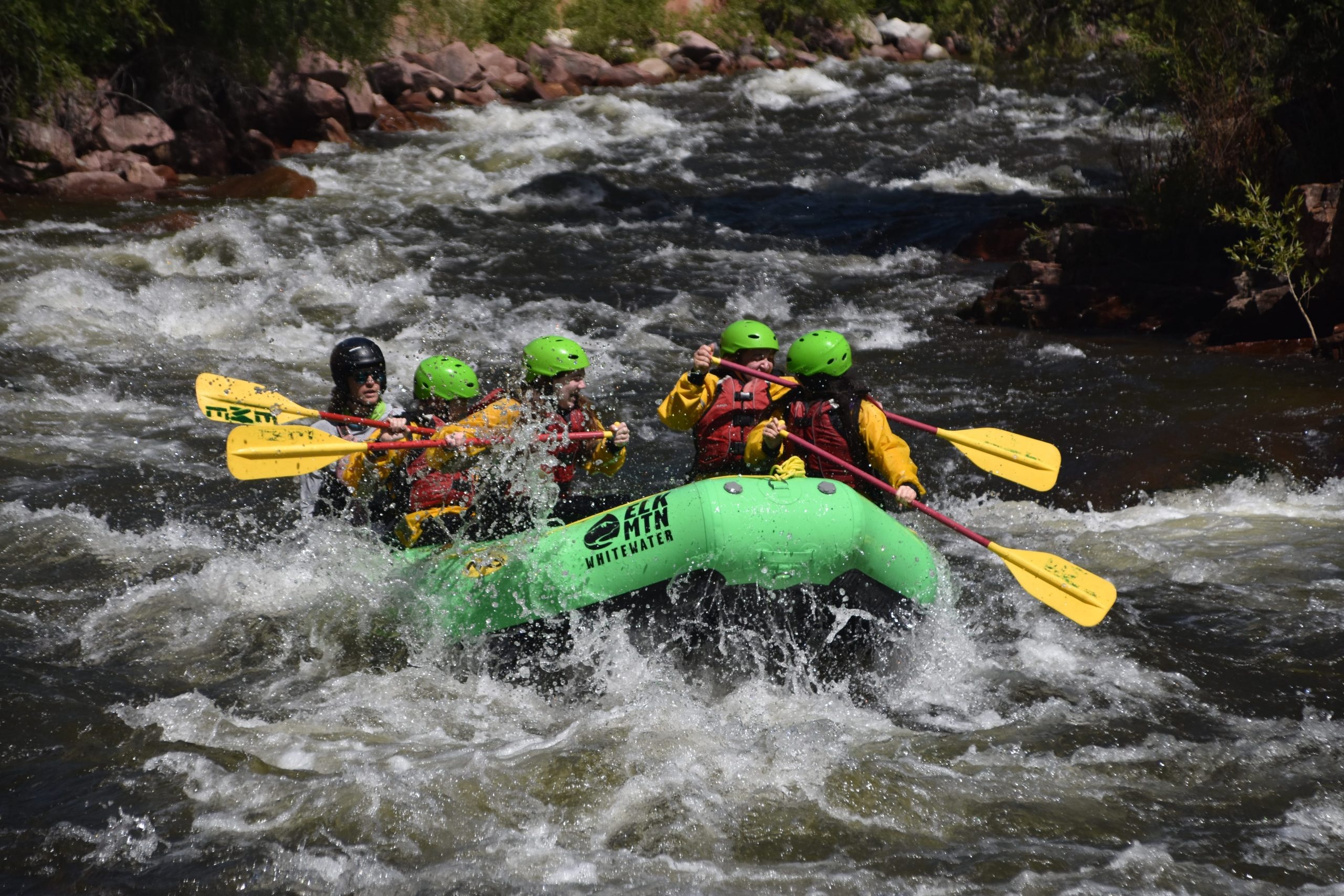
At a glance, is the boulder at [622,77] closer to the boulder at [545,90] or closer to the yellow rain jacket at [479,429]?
the boulder at [545,90]

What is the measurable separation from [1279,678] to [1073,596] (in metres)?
0.96

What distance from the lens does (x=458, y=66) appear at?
18875 mm

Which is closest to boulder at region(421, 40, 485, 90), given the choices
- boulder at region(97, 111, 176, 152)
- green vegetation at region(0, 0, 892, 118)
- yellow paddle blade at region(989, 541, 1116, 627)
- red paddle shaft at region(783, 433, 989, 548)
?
green vegetation at region(0, 0, 892, 118)

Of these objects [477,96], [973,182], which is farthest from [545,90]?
[973,182]

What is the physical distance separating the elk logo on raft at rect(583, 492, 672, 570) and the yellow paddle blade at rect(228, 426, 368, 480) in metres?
1.05

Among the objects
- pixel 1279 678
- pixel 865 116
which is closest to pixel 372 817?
pixel 1279 678

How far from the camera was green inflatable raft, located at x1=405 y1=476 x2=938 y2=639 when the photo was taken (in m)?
4.35

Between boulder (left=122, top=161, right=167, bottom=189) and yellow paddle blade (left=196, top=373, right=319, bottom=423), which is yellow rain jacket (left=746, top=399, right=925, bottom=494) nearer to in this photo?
yellow paddle blade (left=196, top=373, right=319, bottom=423)

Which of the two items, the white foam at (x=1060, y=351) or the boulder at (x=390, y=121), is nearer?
the white foam at (x=1060, y=351)

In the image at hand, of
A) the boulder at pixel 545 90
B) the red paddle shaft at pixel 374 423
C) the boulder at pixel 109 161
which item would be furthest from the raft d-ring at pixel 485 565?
the boulder at pixel 545 90

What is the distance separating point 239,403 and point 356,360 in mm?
757

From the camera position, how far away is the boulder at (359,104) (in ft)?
53.2

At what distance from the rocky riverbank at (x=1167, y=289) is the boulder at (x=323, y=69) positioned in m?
10.00

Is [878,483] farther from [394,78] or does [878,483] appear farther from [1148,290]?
[394,78]
